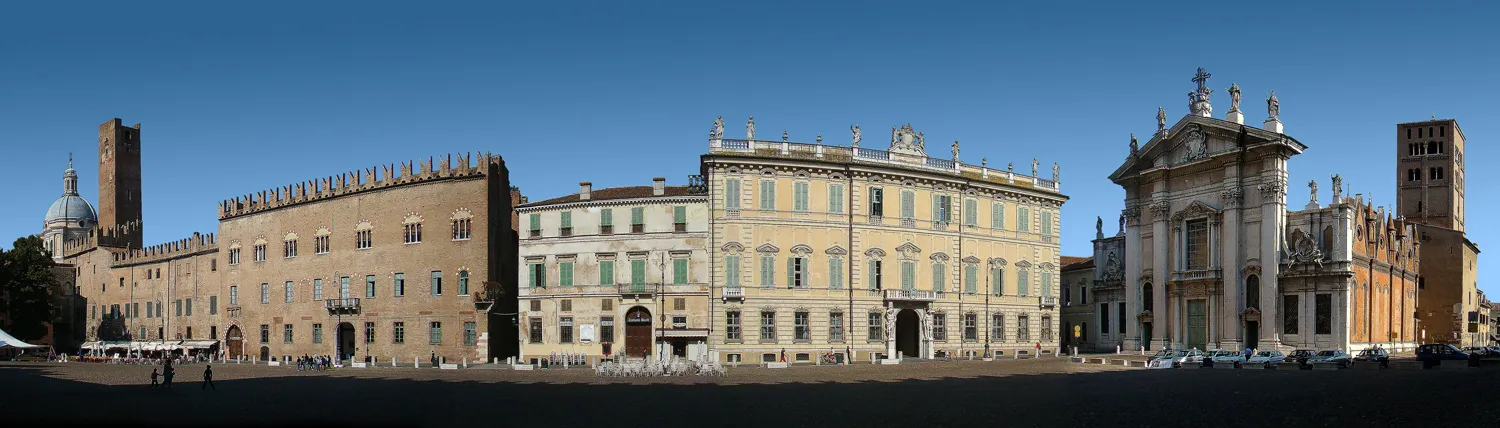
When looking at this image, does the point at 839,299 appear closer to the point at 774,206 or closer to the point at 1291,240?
the point at 774,206

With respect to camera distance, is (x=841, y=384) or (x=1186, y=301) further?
(x=1186, y=301)

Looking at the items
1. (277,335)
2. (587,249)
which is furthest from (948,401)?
(277,335)

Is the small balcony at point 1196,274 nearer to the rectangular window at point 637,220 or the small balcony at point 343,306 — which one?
the rectangular window at point 637,220

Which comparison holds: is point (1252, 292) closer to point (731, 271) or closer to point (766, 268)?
point (766, 268)

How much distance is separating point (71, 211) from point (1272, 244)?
421 feet

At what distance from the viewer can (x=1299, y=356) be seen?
44000 millimetres

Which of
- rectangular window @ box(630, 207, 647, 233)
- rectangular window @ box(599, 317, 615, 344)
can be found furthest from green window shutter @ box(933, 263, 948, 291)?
rectangular window @ box(599, 317, 615, 344)

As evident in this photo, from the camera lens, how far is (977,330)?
57531mm

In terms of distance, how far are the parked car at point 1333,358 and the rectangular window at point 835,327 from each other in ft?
65.3

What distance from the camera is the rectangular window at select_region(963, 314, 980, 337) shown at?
5697 centimetres

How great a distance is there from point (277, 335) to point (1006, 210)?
43218 mm

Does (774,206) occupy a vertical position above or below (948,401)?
above

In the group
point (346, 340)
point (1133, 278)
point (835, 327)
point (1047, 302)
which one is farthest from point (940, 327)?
point (346, 340)

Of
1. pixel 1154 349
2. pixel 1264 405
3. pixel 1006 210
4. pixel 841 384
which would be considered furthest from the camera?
pixel 1006 210
